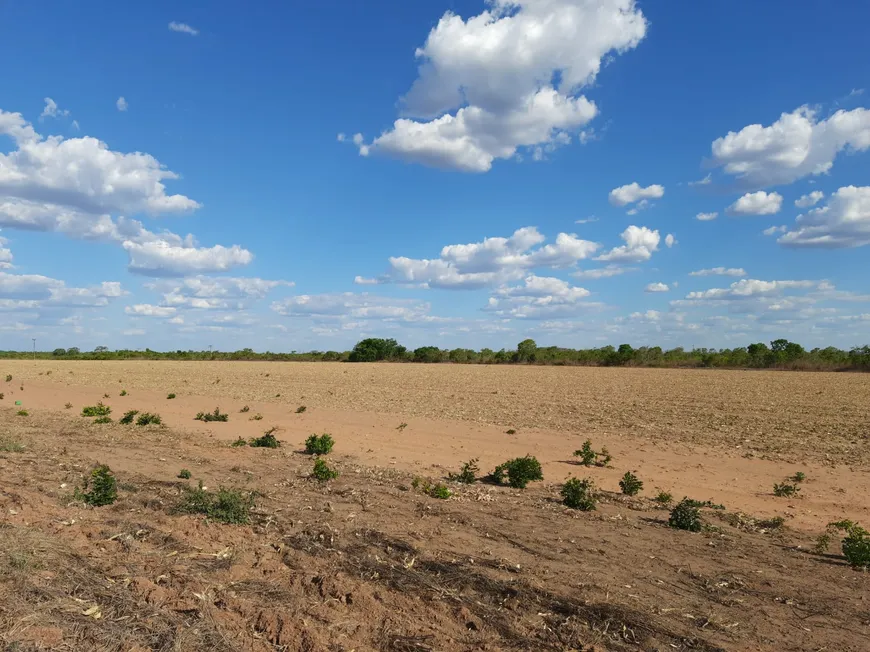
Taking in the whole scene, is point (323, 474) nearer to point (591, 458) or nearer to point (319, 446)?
point (319, 446)

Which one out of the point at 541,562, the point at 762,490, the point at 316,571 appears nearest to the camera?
the point at 316,571

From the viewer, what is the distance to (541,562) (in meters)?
7.17

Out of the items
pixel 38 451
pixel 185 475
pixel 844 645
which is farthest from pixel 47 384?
pixel 844 645

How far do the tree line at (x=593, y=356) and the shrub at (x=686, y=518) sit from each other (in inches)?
2584

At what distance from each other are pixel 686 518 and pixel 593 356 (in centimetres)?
8106

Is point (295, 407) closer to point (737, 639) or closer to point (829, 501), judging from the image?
point (829, 501)

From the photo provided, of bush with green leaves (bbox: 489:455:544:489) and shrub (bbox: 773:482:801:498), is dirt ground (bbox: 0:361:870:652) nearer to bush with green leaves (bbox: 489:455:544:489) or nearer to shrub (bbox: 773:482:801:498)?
shrub (bbox: 773:482:801:498)

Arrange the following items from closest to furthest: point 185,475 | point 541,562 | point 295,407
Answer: point 541,562 < point 185,475 < point 295,407

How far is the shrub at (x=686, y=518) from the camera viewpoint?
9.32 m

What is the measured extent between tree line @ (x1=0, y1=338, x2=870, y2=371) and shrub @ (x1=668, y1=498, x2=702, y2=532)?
2584 inches

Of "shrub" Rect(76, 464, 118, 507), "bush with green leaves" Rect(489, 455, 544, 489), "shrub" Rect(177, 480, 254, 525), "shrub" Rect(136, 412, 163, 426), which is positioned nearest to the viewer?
"shrub" Rect(177, 480, 254, 525)

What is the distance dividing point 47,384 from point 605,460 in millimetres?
38735

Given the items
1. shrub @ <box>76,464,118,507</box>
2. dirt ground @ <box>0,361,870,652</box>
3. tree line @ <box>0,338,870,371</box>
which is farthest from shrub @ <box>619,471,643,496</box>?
tree line @ <box>0,338,870,371</box>

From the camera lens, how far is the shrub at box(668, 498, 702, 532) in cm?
932
